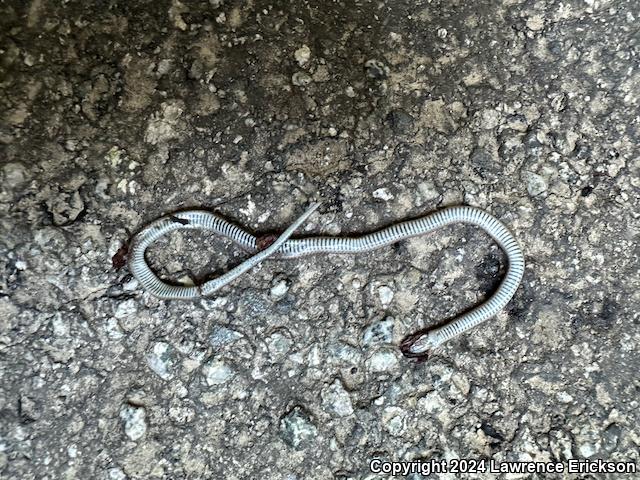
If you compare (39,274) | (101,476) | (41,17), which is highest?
(41,17)

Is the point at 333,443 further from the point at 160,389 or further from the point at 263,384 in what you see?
the point at 160,389

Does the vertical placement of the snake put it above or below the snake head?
above

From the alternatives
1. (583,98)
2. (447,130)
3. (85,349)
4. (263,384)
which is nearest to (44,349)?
(85,349)

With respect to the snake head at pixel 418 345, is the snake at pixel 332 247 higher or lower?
higher
